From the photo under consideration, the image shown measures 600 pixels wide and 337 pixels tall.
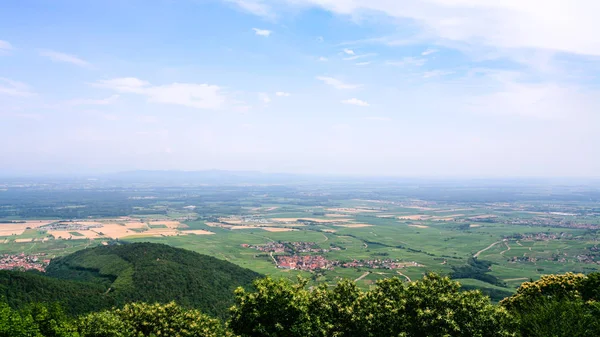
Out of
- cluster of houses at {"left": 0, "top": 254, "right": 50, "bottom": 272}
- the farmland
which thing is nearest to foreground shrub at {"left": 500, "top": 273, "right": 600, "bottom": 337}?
the farmland

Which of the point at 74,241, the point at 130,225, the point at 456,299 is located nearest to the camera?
the point at 456,299

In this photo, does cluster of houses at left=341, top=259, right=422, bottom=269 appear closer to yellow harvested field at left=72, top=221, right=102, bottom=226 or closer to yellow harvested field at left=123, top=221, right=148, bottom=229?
yellow harvested field at left=123, top=221, right=148, bottom=229

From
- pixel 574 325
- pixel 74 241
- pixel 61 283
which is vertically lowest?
pixel 74 241

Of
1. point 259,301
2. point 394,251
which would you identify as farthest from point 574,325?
point 394,251

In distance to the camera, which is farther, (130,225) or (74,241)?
(130,225)

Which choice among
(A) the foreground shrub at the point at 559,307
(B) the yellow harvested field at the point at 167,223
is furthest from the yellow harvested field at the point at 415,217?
(A) the foreground shrub at the point at 559,307

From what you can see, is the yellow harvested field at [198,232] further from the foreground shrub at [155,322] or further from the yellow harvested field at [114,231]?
the foreground shrub at [155,322]

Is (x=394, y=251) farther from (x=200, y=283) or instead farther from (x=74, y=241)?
(x=74, y=241)

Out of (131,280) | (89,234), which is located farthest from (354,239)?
(89,234)
